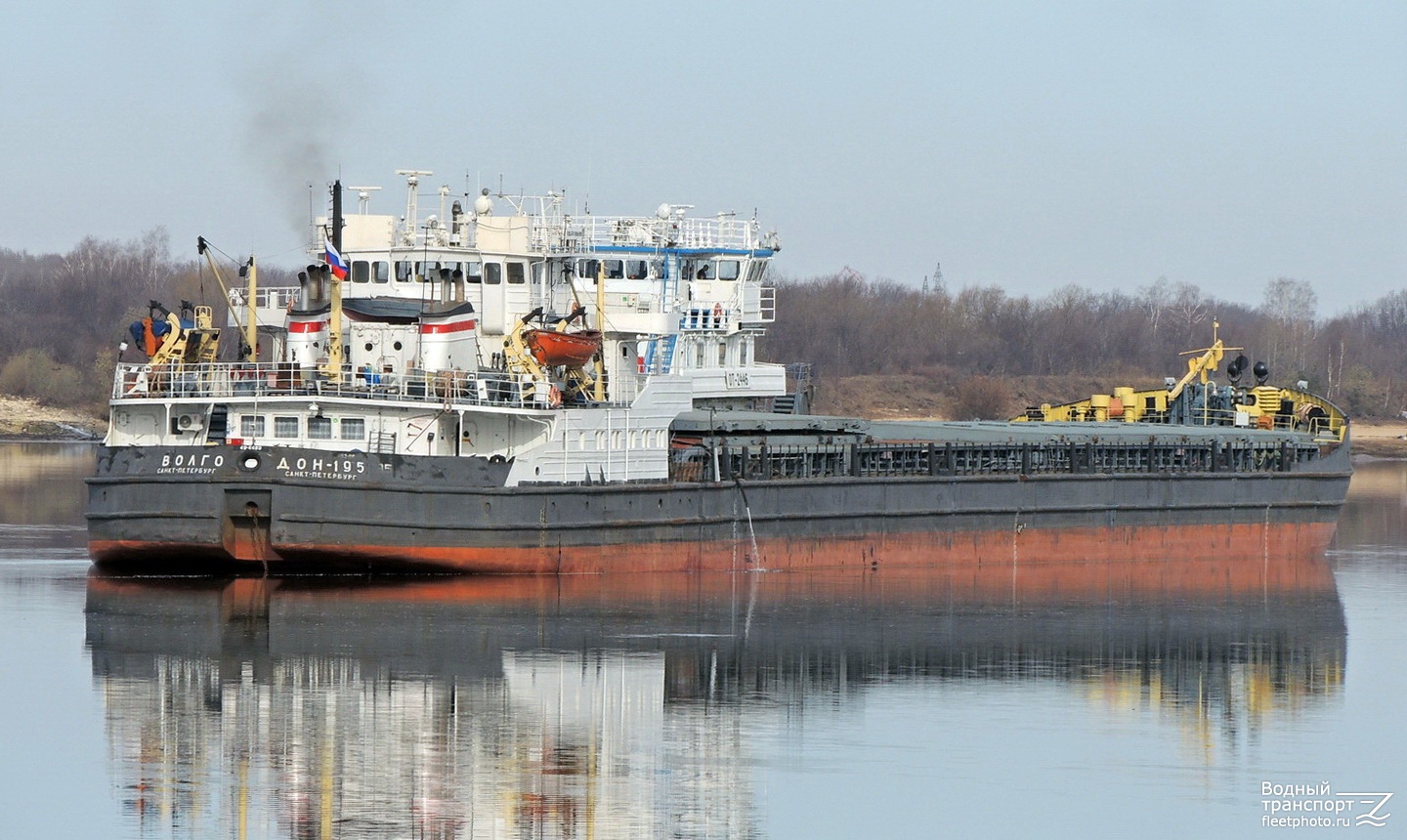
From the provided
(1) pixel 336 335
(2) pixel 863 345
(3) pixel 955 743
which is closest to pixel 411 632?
(1) pixel 336 335

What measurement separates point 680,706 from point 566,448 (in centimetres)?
1080

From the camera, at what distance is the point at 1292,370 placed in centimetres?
11906

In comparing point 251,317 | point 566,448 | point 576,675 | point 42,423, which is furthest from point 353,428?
point 42,423

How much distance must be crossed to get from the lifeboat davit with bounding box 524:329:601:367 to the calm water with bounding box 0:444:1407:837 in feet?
13.1

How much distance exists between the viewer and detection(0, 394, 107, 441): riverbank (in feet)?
294

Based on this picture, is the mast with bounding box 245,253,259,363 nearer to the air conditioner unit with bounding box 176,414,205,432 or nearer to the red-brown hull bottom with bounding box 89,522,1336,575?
the air conditioner unit with bounding box 176,414,205,432

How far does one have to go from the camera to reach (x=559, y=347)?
37.1 meters

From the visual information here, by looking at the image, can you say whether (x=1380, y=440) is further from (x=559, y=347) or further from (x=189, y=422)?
(x=189, y=422)

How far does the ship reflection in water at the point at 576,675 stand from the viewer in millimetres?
21031

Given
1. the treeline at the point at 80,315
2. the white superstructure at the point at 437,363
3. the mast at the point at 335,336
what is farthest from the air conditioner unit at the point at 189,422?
the treeline at the point at 80,315

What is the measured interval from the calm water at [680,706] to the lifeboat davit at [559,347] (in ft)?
13.1

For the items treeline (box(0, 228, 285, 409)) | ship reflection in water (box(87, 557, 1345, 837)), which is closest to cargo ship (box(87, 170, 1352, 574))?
ship reflection in water (box(87, 557, 1345, 837))

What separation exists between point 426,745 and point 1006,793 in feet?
20.6

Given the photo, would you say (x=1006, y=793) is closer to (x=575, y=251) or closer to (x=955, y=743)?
(x=955, y=743)
